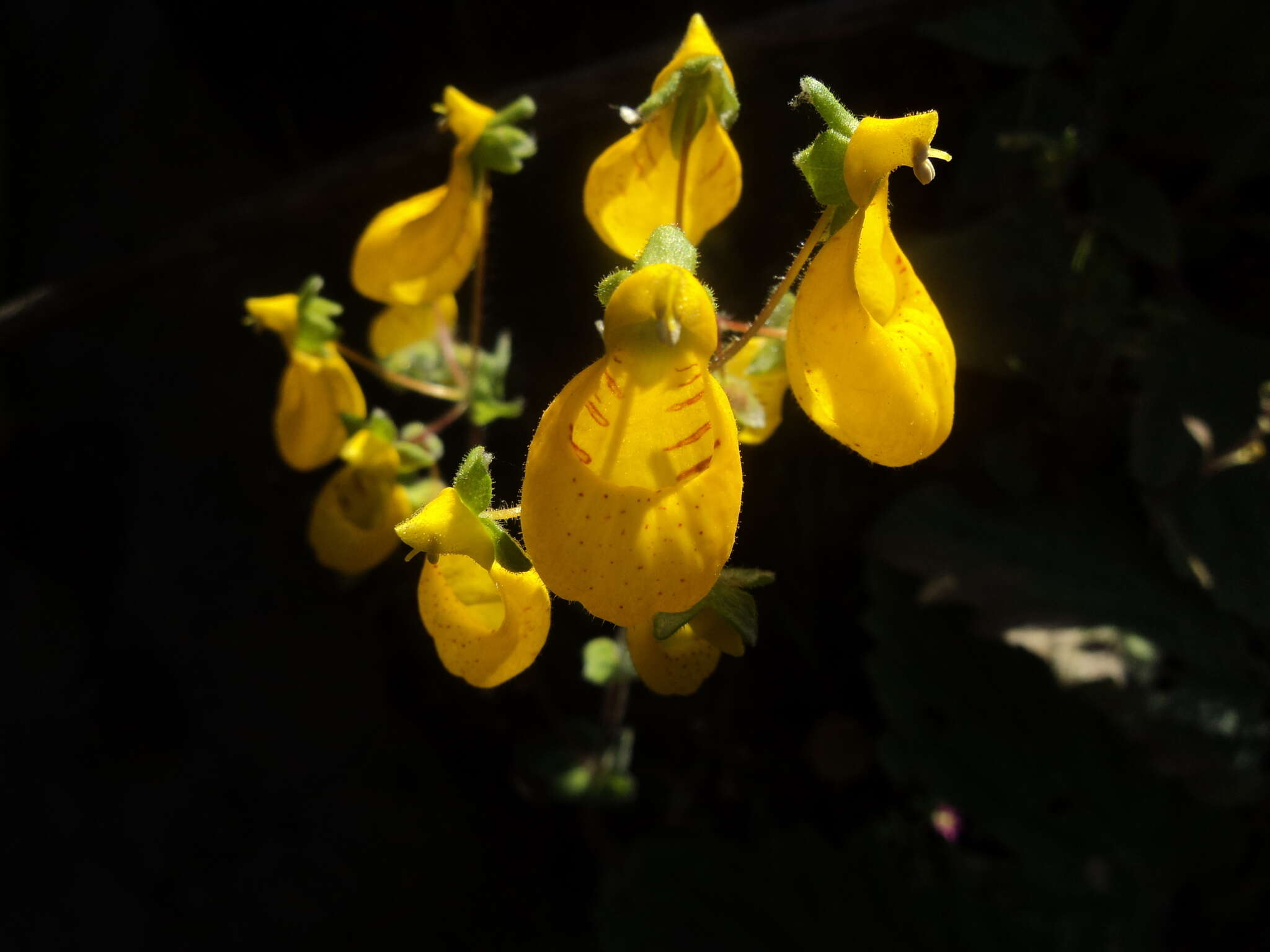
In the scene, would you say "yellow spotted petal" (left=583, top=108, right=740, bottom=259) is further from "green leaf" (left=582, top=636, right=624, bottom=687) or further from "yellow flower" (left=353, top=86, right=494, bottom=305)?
"green leaf" (left=582, top=636, right=624, bottom=687)

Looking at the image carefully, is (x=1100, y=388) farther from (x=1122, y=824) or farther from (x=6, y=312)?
(x=6, y=312)

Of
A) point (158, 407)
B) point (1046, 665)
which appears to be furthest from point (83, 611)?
point (1046, 665)

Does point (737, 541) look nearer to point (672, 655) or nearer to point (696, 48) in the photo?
point (672, 655)

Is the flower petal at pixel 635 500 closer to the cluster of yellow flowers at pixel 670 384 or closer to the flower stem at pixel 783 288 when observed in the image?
the cluster of yellow flowers at pixel 670 384

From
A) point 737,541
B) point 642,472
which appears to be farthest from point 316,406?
point 737,541

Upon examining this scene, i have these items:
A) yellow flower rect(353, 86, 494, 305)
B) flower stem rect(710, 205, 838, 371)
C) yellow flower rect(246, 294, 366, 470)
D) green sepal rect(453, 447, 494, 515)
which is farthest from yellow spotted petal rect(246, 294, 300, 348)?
flower stem rect(710, 205, 838, 371)

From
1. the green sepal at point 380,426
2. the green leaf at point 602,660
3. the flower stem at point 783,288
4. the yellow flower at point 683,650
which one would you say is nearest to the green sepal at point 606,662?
the green leaf at point 602,660

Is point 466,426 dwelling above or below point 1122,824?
above
